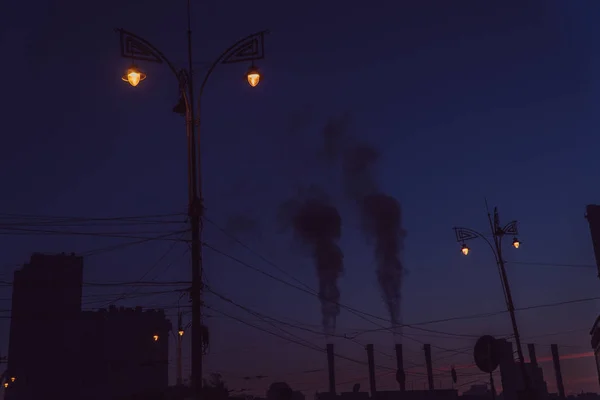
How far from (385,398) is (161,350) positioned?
50.2 meters

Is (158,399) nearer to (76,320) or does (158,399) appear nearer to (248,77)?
(248,77)

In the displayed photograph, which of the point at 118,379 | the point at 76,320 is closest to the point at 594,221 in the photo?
the point at 118,379

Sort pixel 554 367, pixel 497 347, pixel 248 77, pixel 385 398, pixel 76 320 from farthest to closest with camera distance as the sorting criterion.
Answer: pixel 76 320 → pixel 554 367 → pixel 385 398 → pixel 248 77 → pixel 497 347

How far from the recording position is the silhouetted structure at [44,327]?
98.8m

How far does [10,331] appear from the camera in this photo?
106m

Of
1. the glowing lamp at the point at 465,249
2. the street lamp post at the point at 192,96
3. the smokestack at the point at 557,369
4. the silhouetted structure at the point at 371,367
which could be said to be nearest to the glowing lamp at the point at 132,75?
the street lamp post at the point at 192,96

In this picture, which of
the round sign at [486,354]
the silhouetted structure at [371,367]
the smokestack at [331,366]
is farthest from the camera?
the smokestack at [331,366]

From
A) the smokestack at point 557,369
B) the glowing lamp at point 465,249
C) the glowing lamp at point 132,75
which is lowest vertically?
the smokestack at point 557,369

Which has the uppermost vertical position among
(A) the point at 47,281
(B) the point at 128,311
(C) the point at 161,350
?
(A) the point at 47,281

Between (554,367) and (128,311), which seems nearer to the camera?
(554,367)

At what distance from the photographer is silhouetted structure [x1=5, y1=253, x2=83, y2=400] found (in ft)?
324

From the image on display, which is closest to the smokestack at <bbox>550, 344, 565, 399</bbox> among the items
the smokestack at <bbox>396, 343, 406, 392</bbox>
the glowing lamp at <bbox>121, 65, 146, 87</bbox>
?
the smokestack at <bbox>396, 343, 406, 392</bbox>

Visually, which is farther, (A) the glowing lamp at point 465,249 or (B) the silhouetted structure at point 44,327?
(B) the silhouetted structure at point 44,327

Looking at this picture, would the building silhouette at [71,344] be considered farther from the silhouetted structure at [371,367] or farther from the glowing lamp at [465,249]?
the glowing lamp at [465,249]
